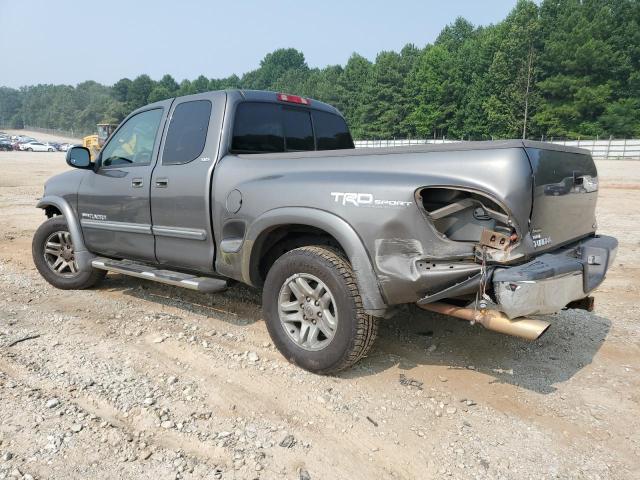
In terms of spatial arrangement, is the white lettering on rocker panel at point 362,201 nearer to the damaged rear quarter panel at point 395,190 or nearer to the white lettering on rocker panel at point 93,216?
the damaged rear quarter panel at point 395,190

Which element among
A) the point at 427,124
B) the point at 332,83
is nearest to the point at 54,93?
the point at 332,83

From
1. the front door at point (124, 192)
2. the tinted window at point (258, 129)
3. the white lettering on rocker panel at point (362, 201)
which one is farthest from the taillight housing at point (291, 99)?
the white lettering on rocker panel at point (362, 201)

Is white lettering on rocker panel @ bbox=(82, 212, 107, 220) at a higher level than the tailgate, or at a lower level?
lower

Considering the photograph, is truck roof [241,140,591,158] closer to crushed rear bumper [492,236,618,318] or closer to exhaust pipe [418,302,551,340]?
crushed rear bumper [492,236,618,318]

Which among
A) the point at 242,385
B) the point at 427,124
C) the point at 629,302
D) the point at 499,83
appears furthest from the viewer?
the point at 427,124

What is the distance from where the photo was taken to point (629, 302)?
5.01 meters

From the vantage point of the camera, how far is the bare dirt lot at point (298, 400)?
8.44 feet

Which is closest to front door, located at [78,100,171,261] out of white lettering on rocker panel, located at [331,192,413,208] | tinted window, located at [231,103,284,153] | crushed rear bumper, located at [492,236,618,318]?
tinted window, located at [231,103,284,153]

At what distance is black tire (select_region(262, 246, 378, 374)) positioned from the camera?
3.20 m

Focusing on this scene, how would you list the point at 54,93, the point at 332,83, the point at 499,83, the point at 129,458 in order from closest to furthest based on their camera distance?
the point at 129,458 < the point at 499,83 < the point at 332,83 < the point at 54,93

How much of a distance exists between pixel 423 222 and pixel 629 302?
11.1ft

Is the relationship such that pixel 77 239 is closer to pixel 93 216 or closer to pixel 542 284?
pixel 93 216

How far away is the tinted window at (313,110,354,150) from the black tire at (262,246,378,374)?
172cm

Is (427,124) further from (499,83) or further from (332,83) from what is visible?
(332,83)
